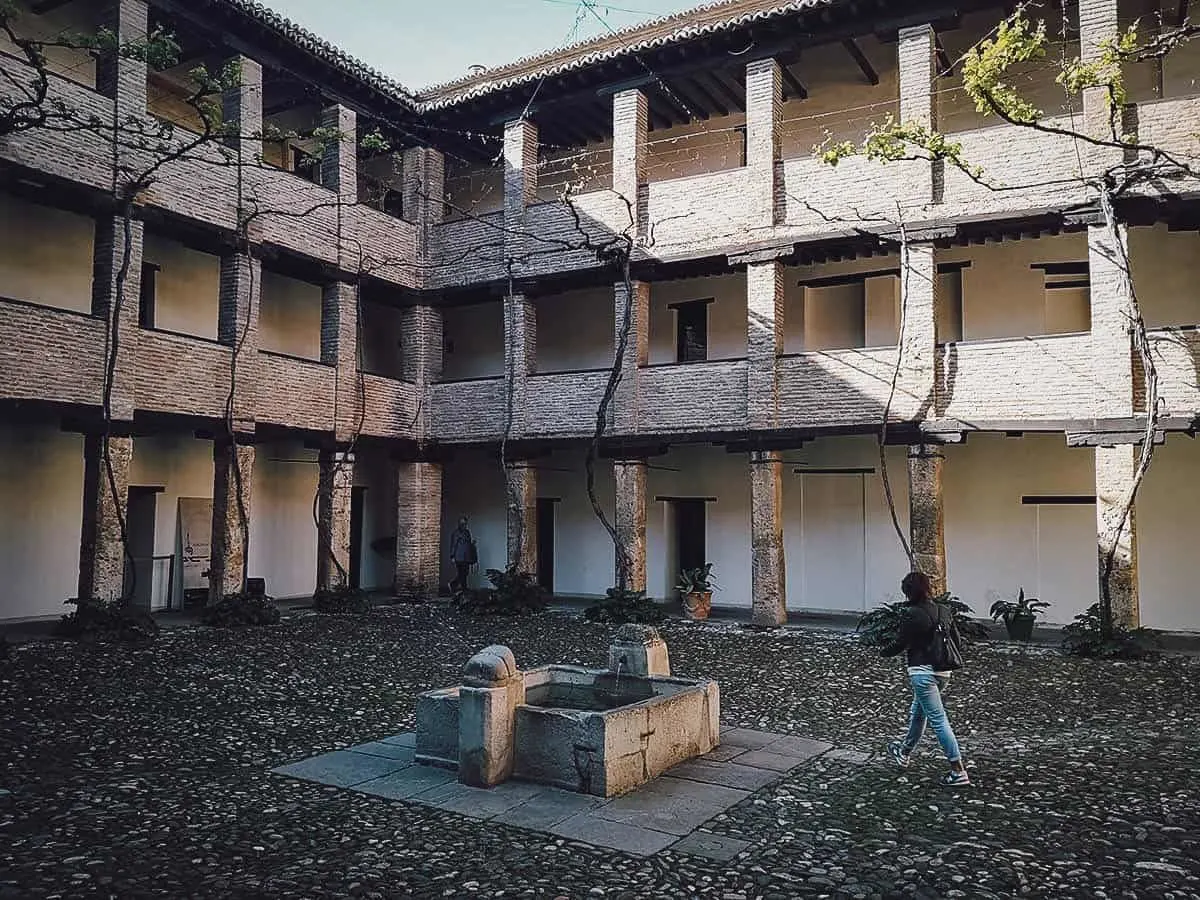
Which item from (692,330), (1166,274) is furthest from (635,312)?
(1166,274)

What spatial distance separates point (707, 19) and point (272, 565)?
12978 millimetres

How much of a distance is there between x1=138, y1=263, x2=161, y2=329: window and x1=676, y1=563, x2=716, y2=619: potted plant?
33.3 ft

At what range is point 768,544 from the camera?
14664 mm

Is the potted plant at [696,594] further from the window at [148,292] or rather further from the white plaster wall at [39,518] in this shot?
the window at [148,292]

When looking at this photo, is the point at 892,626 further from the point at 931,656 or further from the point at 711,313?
the point at 711,313

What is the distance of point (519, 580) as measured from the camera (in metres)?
16.5

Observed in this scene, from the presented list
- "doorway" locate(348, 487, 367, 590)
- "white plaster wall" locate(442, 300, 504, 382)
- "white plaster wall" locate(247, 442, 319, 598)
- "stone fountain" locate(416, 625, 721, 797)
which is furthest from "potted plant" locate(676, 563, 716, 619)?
"stone fountain" locate(416, 625, 721, 797)

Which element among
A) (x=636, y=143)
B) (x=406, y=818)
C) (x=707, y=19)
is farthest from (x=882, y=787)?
(x=707, y=19)

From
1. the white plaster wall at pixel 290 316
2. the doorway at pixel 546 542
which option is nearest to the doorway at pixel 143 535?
the white plaster wall at pixel 290 316

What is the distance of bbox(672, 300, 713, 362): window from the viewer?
17.4 metres

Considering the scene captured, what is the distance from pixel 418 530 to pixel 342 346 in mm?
3849

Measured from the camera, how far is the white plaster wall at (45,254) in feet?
44.6

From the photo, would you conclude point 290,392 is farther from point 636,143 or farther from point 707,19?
point 707,19

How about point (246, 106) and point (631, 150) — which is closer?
point (246, 106)
